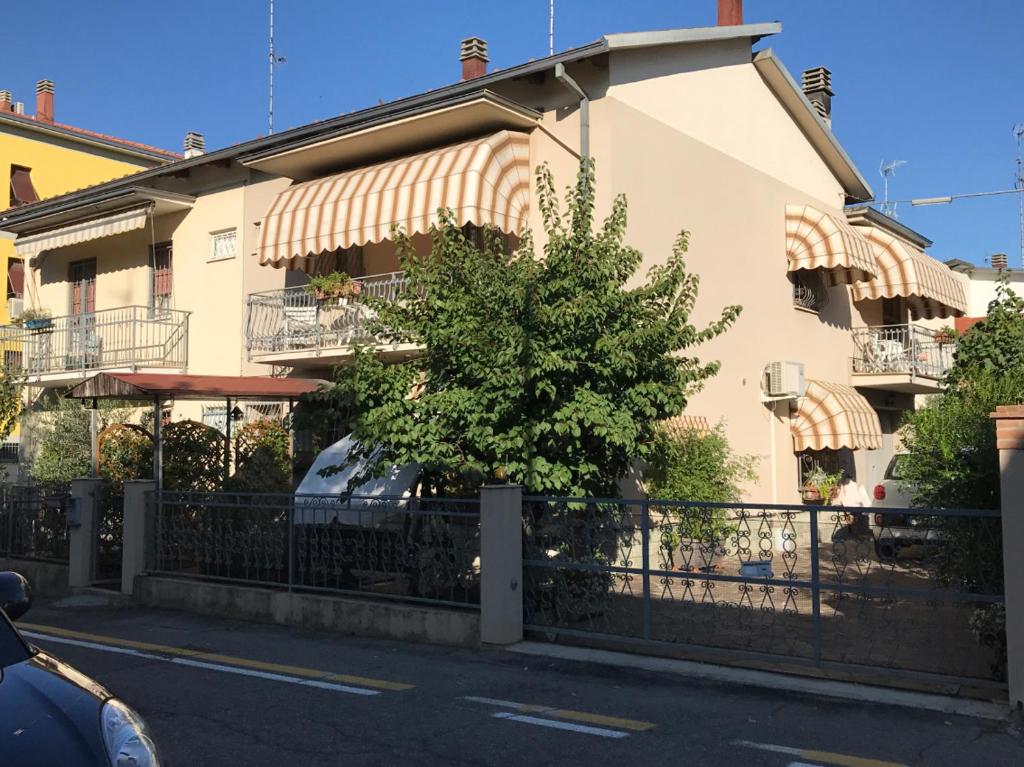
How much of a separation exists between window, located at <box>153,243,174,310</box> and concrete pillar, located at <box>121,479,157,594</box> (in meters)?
9.56

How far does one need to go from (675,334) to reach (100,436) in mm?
10100

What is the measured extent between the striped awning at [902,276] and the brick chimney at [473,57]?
29.6 ft

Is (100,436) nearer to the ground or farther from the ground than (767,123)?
nearer to the ground

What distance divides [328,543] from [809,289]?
546 inches

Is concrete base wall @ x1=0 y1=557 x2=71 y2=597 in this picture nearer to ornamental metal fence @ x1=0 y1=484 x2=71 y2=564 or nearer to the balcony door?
ornamental metal fence @ x1=0 y1=484 x2=71 y2=564

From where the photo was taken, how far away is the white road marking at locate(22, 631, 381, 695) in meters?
7.34

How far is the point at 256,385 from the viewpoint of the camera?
1398 cm

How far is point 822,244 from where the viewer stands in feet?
61.7

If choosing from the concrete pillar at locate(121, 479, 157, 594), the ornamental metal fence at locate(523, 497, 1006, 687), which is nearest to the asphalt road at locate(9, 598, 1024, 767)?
the ornamental metal fence at locate(523, 497, 1006, 687)

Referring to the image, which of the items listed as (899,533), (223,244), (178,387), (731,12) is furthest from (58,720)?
(731,12)

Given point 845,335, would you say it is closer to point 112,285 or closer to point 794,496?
point 794,496

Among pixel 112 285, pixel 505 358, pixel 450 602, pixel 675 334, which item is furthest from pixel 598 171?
pixel 112 285

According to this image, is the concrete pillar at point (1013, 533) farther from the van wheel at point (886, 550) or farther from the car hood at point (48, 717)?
the car hood at point (48, 717)

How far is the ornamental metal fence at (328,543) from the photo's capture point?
9.22 m
